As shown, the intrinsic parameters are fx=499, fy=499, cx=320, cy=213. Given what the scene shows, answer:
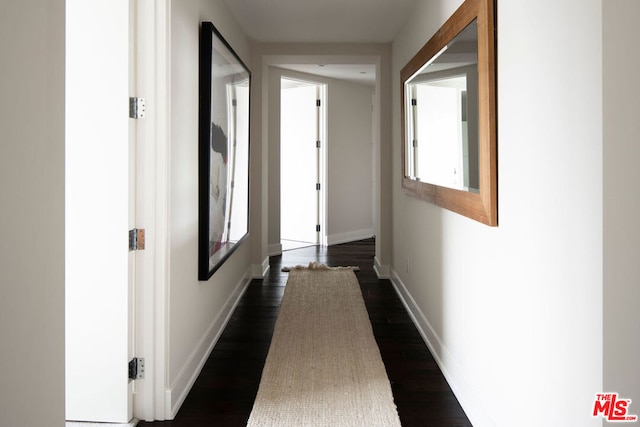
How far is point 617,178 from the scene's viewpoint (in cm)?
121

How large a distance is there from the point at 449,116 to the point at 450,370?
1.37 meters

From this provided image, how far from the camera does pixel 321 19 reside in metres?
4.23

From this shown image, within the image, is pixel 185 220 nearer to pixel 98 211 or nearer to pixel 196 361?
pixel 98 211

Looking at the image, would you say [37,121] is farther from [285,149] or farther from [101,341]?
[285,149]

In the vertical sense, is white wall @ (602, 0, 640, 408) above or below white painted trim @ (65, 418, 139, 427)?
above

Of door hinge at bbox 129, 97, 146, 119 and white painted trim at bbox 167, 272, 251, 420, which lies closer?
door hinge at bbox 129, 97, 146, 119

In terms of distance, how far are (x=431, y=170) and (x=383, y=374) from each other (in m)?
1.27

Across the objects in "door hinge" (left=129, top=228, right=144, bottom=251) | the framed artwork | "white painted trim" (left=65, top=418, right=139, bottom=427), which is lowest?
"white painted trim" (left=65, top=418, right=139, bottom=427)

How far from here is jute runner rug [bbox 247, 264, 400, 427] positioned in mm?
2312

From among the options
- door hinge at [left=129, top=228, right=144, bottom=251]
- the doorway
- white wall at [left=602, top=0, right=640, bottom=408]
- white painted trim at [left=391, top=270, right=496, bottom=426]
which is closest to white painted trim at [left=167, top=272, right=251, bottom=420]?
door hinge at [left=129, top=228, right=144, bottom=251]

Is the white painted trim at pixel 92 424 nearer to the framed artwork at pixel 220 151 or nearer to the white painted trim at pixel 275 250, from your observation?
the framed artwork at pixel 220 151

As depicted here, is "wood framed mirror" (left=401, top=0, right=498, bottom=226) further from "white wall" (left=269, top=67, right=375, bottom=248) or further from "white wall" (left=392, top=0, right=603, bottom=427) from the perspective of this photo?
"white wall" (left=269, top=67, right=375, bottom=248)

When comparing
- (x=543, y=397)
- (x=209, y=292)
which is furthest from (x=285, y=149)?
(x=543, y=397)

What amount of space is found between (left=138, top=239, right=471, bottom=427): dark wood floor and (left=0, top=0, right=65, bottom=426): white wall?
1.22m
